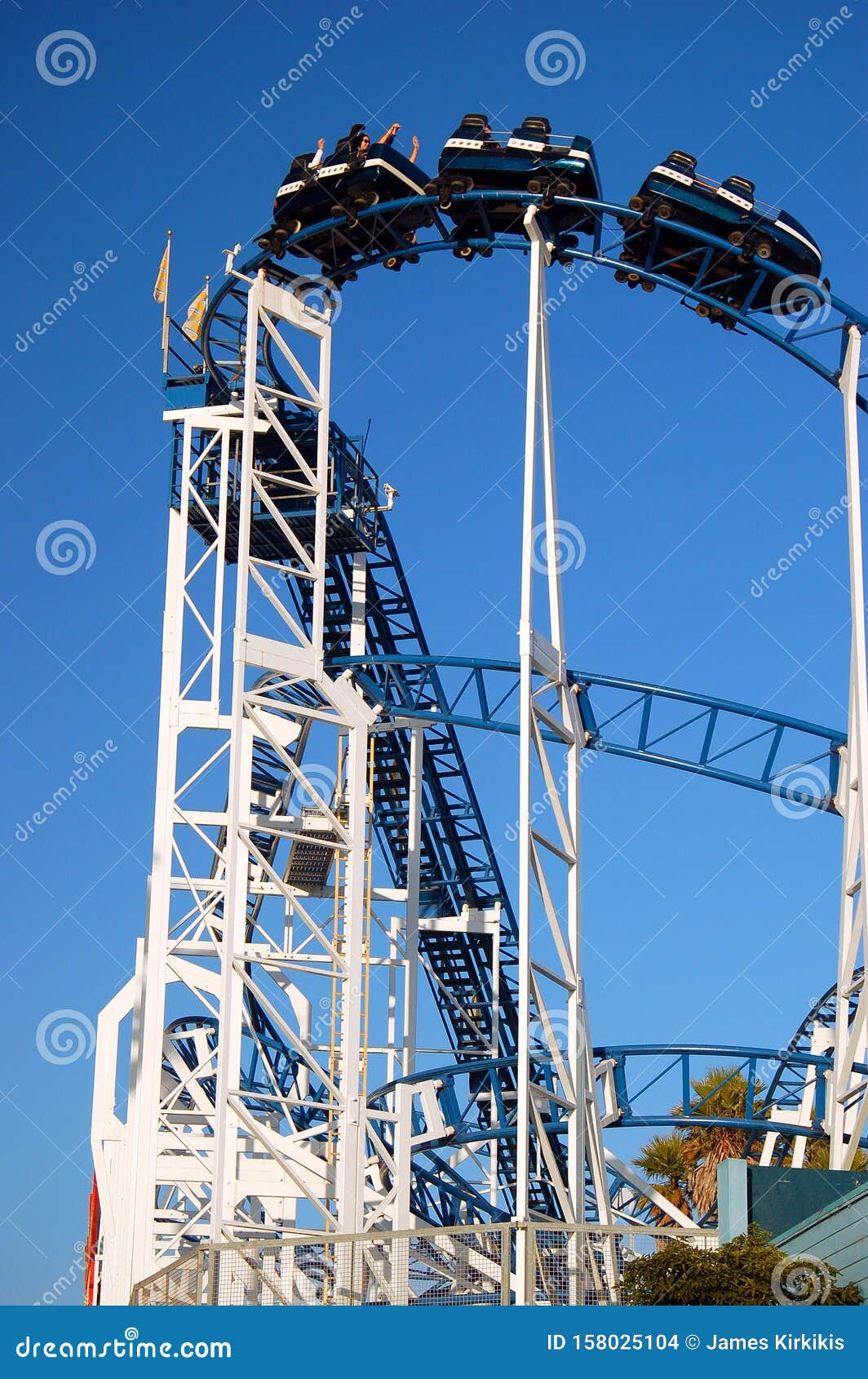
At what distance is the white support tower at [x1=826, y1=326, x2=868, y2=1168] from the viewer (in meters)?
20.2

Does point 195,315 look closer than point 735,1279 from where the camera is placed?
No

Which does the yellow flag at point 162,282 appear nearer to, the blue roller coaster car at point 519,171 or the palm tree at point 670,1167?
the blue roller coaster car at point 519,171

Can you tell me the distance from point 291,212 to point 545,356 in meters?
4.75

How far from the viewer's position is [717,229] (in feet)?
74.1

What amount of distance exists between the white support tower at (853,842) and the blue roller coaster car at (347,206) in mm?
5993

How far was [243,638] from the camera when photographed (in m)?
21.8

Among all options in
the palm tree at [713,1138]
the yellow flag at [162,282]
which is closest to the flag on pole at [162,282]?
the yellow flag at [162,282]

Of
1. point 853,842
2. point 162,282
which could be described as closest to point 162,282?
point 162,282

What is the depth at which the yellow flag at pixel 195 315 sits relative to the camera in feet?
95.3

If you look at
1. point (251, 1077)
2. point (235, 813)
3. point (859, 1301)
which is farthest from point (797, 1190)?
point (251, 1077)

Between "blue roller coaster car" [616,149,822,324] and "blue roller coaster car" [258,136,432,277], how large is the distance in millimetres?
2956

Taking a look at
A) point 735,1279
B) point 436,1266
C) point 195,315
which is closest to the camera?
point 735,1279

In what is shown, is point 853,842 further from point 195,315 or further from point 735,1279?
point 195,315

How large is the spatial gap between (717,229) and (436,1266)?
43.2ft
